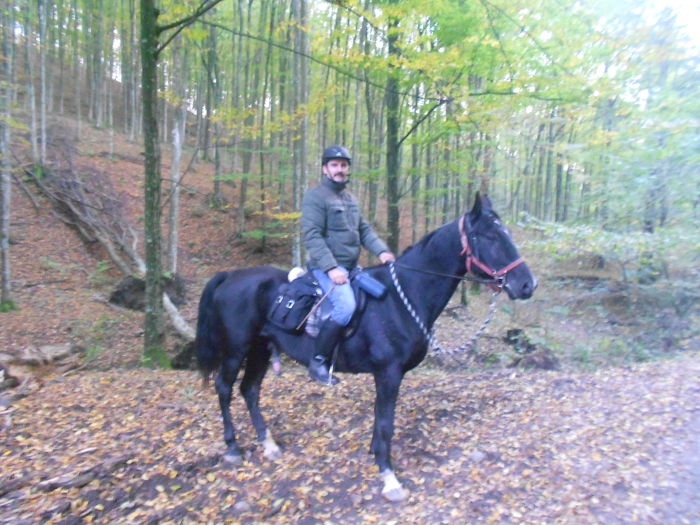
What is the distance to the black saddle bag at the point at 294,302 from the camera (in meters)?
3.94

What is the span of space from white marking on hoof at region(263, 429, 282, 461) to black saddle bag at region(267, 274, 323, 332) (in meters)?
1.22

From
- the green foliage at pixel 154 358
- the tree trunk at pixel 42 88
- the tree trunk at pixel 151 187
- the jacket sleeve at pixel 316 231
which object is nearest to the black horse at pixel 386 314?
the jacket sleeve at pixel 316 231

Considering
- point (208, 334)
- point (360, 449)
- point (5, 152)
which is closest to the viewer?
point (360, 449)

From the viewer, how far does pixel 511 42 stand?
27.2 feet

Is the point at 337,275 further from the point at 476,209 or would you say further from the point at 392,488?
the point at 392,488

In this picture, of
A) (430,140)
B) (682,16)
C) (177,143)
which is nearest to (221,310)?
(430,140)

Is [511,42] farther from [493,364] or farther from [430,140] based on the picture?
[493,364]

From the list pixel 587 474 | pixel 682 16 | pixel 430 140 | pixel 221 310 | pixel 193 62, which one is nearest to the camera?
pixel 587 474

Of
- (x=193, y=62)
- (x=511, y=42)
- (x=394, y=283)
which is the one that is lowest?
(x=394, y=283)

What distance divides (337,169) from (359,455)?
279 cm

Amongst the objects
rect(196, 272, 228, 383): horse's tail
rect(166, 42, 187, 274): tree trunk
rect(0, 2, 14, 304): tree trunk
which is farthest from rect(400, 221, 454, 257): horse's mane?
rect(0, 2, 14, 304): tree trunk

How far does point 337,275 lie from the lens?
3709 millimetres

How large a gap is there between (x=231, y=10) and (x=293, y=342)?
1834 centimetres

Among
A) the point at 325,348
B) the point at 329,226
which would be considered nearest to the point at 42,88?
the point at 329,226
